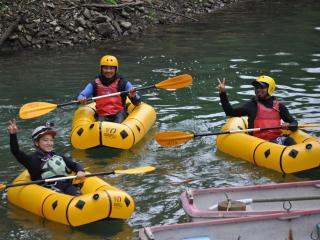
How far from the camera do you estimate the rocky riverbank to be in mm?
18406

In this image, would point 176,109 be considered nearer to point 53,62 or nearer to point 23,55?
point 53,62

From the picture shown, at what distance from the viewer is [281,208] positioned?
6.97m

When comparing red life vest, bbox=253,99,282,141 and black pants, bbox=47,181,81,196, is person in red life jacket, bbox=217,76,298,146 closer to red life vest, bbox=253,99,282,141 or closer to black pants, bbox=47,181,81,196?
red life vest, bbox=253,99,282,141

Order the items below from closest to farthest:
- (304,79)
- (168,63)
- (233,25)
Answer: (304,79) → (168,63) → (233,25)

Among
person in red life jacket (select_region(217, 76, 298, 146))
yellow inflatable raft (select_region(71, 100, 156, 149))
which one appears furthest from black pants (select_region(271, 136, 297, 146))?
yellow inflatable raft (select_region(71, 100, 156, 149))

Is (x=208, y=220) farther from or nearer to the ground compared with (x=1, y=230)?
farther from the ground

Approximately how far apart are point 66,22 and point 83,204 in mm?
12532

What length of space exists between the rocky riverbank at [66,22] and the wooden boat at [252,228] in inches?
528

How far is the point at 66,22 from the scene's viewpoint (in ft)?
61.7

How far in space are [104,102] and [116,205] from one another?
4197 mm

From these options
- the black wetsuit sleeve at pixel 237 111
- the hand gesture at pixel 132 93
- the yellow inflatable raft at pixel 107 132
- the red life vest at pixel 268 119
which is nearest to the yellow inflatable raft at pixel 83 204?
the yellow inflatable raft at pixel 107 132

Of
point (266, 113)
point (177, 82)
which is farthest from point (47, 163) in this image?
point (177, 82)

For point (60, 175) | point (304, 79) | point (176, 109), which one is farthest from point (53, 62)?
point (60, 175)

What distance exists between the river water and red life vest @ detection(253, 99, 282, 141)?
26.1 inches
